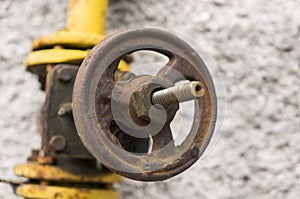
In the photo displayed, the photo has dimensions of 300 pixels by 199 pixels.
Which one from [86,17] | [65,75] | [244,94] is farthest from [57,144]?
[244,94]

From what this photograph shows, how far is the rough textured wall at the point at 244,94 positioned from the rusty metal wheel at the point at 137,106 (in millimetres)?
305

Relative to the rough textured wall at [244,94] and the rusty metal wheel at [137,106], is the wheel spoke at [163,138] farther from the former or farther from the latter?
the rough textured wall at [244,94]

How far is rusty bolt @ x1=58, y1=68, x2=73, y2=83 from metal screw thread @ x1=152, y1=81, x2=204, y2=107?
7.2 inches

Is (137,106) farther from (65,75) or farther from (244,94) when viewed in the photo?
(244,94)

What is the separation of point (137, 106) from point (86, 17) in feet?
0.88

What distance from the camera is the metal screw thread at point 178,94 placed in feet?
1.36

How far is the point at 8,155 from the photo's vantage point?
83cm

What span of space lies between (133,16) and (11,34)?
0.66 ft

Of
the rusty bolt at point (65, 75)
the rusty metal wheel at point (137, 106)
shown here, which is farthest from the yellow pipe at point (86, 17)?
the rusty metal wheel at point (137, 106)

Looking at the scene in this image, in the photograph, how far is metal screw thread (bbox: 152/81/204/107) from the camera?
1.36 ft

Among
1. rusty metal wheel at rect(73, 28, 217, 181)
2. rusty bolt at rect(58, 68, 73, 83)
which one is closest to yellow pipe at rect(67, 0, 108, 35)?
rusty bolt at rect(58, 68, 73, 83)

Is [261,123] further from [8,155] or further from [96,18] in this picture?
[8,155]

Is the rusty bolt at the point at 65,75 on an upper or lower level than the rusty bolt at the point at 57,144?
upper

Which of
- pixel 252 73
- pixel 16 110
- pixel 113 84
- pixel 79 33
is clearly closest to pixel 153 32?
pixel 113 84
